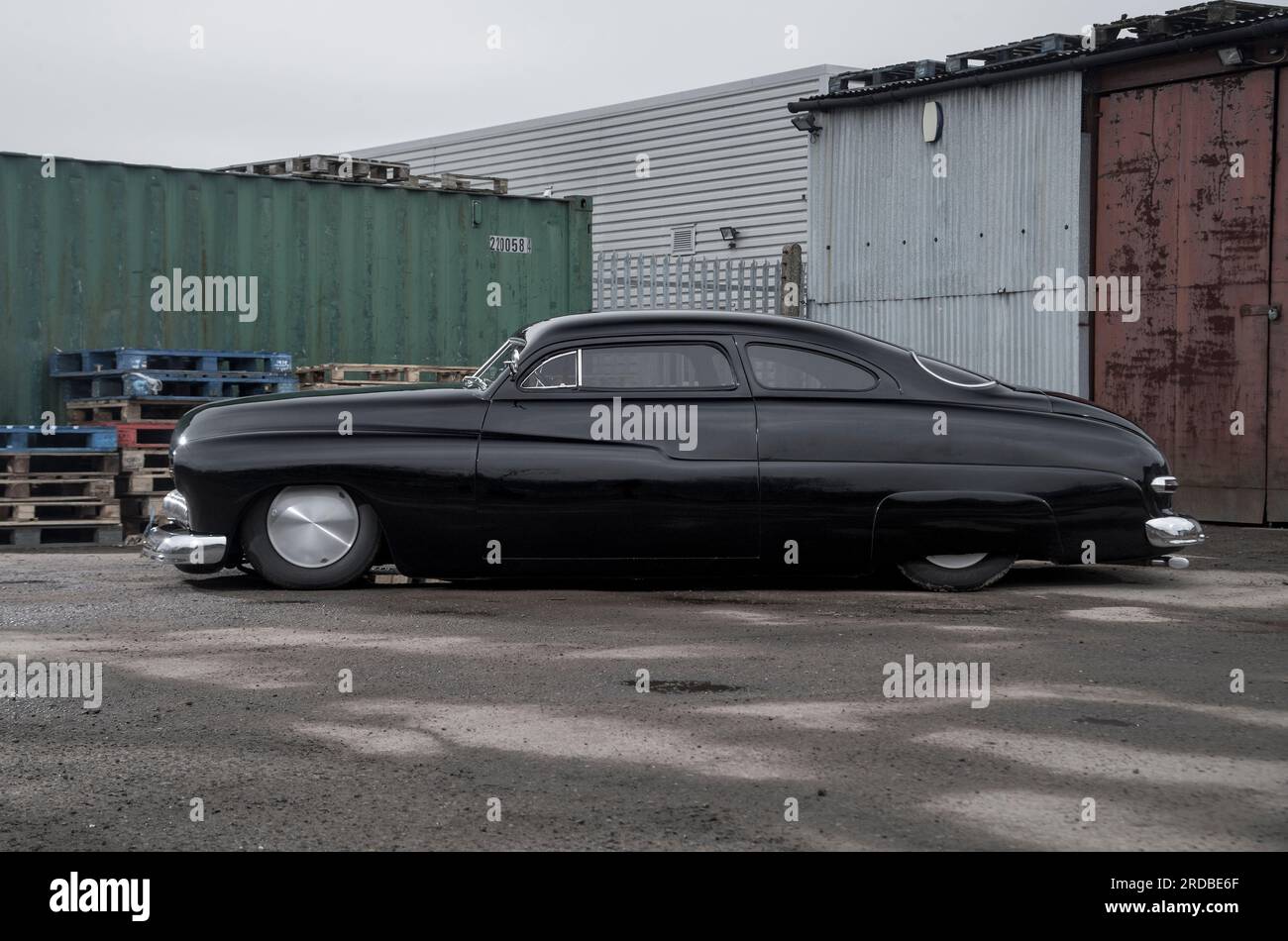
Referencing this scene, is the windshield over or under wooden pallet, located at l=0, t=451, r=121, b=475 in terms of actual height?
over

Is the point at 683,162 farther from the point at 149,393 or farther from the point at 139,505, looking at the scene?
the point at 139,505

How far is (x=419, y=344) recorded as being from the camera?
57.5 ft

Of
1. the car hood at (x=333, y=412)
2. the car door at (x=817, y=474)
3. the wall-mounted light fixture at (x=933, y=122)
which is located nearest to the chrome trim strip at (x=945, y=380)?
the car door at (x=817, y=474)

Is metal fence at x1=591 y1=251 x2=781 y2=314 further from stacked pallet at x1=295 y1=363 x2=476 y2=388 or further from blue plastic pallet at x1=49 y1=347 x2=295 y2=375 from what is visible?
blue plastic pallet at x1=49 y1=347 x2=295 y2=375

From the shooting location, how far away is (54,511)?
1360 centimetres

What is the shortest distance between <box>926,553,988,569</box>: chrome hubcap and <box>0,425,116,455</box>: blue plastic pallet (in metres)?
7.62

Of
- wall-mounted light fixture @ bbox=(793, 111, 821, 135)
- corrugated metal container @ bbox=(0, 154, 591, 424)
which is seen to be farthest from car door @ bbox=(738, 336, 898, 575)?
wall-mounted light fixture @ bbox=(793, 111, 821, 135)

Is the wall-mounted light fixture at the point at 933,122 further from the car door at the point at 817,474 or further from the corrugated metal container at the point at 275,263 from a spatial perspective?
the car door at the point at 817,474

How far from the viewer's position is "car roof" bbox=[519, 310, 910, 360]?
9086 mm

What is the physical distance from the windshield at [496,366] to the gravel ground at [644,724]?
3.94 feet
